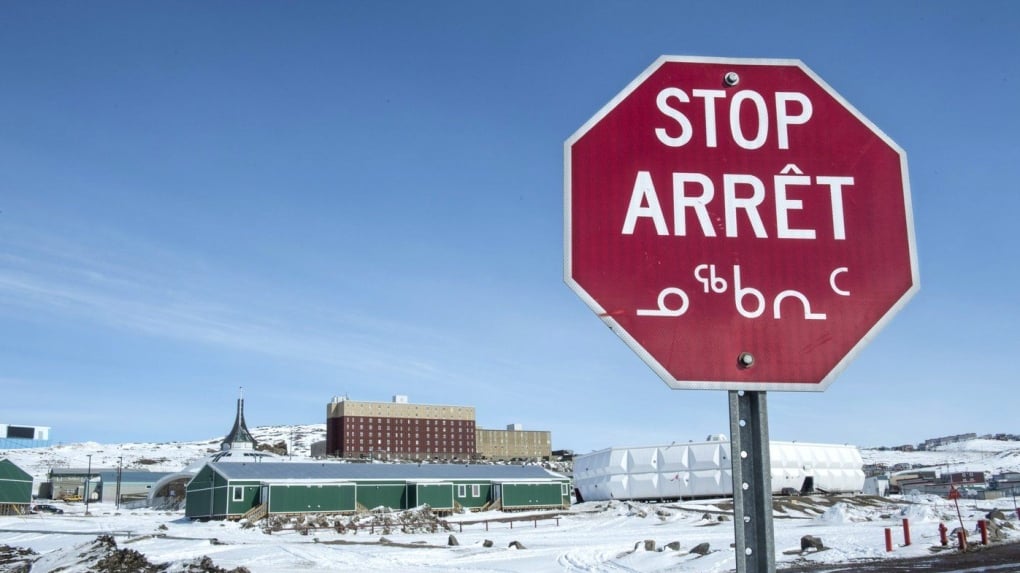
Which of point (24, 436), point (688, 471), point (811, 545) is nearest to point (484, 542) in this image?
point (811, 545)

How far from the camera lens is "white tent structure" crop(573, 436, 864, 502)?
94.2 meters

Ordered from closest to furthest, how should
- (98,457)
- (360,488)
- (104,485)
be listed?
1. (360,488)
2. (104,485)
3. (98,457)

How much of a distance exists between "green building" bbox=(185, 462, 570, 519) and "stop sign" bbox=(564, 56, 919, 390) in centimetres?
6818

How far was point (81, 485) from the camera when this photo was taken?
387ft

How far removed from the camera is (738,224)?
342 cm

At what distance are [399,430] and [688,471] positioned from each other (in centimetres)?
9038

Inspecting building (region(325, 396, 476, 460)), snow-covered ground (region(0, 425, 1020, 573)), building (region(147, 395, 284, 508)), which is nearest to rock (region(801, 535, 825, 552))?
snow-covered ground (region(0, 425, 1020, 573))

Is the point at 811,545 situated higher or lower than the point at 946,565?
lower

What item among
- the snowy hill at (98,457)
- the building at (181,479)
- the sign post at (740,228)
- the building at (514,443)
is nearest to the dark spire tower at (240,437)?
the building at (181,479)

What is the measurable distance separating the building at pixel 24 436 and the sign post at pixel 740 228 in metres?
208

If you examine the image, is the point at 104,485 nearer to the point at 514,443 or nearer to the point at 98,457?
the point at 98,457

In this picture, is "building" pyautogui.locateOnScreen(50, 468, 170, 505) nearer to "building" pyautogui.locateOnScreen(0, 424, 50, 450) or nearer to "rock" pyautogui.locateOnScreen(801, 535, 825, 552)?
"building" pyautogui.locateOnScreen(0, 424, 50, 450)

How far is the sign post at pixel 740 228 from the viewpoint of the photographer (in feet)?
10.9

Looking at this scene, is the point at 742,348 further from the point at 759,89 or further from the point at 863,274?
the point at 759,89
